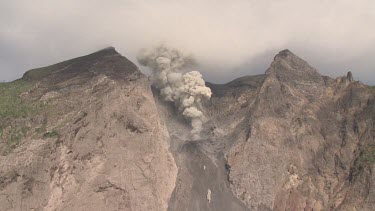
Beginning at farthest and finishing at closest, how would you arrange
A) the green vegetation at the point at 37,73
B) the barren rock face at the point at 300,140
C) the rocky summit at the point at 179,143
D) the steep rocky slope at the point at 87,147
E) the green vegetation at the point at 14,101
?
the green vegetation at the point at 37,73
the barren rock face at the point at 300,140
the green vegetation at the point at 14,101
the rocky summit at the point at 179,143
the steep rocky slope at the point at 87,147

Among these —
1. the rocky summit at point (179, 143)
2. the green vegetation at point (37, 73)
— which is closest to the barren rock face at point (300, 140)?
the rocky summit at point (179, 143)

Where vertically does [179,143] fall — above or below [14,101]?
below

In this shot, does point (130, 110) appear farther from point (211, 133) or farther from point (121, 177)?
point (211, 133)

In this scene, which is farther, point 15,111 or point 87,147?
point 15,111

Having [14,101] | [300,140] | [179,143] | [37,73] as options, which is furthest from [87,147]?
[300,140]

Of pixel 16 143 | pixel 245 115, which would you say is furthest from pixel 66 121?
pixel 245 115

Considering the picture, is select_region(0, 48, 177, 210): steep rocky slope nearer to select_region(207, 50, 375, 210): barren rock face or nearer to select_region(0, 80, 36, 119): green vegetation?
select_region(0, 80, 36, 119): green vegetation

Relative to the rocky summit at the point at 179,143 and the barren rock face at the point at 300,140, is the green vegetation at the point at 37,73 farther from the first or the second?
the barren rock face at the point at 300,140

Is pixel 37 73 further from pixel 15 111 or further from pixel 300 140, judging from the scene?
pixel 300 140

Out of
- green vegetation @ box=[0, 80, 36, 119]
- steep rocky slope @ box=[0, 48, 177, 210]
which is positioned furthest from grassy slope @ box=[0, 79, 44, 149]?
steep rocky slope @ box=[0, 48, 177, 210]
